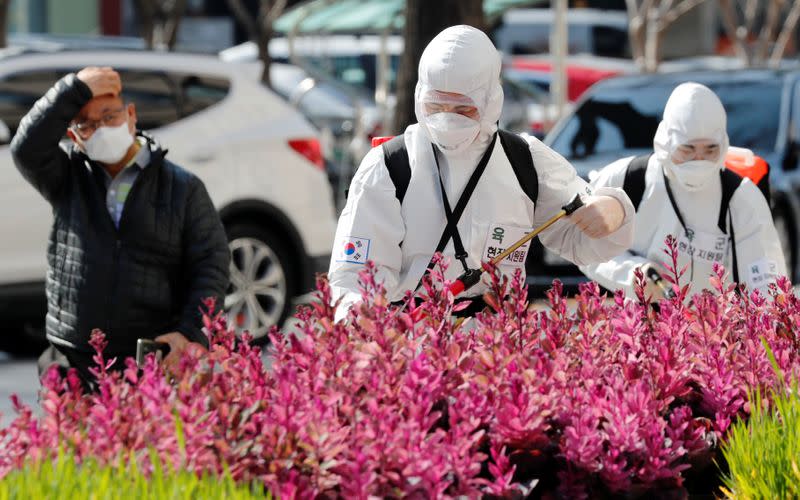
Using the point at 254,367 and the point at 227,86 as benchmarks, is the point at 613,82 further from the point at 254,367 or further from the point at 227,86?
the point at 254,367

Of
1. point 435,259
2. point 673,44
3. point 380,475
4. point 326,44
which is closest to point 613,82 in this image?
point 435,259

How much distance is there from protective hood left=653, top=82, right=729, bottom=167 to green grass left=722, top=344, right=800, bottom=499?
2.42 m

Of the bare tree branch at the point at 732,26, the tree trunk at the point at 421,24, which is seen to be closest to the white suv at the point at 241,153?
the tree trunk at the point at 421,24

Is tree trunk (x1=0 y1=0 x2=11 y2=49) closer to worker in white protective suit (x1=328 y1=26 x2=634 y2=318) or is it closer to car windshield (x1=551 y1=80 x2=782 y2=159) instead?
car windshield (x1=551 y1=80 x2=782 y2=159)

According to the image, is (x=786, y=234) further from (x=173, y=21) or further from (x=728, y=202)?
(x=173, y=21)

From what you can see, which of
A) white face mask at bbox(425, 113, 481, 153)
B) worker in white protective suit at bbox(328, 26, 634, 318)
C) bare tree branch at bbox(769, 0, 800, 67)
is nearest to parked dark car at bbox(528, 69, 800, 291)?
worker in white protective suit at bbox(328, 26, 634, 318)

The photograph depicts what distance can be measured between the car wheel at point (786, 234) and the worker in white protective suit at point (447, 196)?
752cm

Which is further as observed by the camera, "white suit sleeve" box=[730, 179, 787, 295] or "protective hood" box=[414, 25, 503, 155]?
"white suit sleeve" box=[730, 179, 787, 295]

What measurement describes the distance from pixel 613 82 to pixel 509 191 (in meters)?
7.66

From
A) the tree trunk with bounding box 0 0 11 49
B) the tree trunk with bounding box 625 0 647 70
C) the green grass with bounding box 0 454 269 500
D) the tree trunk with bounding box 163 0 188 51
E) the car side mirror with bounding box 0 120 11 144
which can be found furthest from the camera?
the tree trunk with bounding box 625 0 647 70

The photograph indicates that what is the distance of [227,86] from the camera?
10.5 metres

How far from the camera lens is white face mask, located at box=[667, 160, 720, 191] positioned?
5648mm

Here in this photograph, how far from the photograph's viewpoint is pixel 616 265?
556 cm

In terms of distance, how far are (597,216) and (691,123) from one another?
1.58 metres
